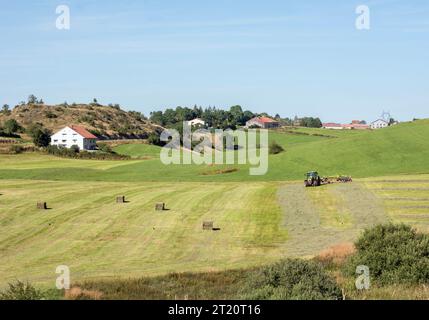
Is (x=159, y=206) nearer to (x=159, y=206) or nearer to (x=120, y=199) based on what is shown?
(x=159, y=206)

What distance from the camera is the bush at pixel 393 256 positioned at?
25.0 meters

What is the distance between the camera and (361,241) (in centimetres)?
2847

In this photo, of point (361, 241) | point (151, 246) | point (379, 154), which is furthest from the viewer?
point (379, 154)

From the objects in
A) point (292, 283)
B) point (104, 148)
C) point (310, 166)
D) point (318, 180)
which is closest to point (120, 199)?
point (318, 180)

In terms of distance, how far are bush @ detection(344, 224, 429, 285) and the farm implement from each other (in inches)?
1555

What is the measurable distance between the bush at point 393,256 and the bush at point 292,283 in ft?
18.3

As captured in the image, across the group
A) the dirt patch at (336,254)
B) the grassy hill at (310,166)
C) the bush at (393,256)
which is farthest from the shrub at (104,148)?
the bush at (393,256)

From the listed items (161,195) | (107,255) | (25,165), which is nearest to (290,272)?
(107,255)

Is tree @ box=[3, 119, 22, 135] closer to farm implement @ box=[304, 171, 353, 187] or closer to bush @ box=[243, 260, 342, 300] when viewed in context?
farm implement @ box=[304, 171, 353, 187]

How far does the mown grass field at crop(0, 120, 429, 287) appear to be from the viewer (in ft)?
119

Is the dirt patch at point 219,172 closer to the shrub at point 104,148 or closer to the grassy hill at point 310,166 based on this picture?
the grassy hill at point 310,166

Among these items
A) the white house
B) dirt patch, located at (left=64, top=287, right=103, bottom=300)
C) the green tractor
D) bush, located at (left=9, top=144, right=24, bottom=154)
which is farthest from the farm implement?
the white house
